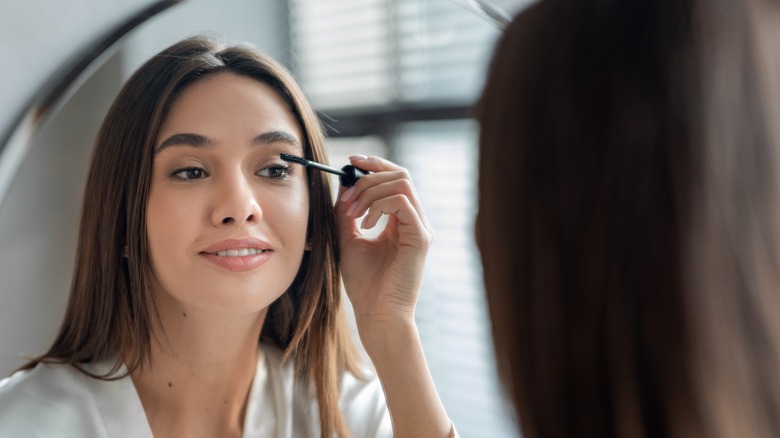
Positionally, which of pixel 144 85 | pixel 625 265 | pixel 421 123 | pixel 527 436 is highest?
pixel 421 123

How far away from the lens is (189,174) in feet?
2.82

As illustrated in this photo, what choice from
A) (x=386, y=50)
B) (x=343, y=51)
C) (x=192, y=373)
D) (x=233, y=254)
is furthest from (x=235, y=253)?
(x=343, y=51)

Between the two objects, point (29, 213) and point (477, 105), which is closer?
point (477, 105)

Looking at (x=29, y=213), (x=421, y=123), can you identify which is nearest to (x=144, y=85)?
(x=29, y=213)

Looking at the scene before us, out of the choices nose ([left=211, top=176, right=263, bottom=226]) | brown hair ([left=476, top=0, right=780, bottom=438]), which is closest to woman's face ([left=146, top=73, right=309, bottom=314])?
nose ([left=211, top=176, right=263, bottom=226])

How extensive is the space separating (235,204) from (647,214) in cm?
52

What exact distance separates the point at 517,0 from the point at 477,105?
0.37m

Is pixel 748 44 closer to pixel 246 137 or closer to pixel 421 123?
pixel 246 137

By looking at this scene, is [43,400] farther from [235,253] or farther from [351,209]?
[351,209]

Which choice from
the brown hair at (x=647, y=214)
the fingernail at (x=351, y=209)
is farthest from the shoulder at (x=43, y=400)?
the brown hair at (x=647, y=214)

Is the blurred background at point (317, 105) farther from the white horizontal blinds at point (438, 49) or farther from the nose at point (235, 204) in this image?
the nose at point (235, 204)

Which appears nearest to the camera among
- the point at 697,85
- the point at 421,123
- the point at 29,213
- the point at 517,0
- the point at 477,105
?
the point at 697,85

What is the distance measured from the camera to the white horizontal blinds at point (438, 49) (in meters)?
1.72

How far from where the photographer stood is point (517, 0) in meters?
0.85
